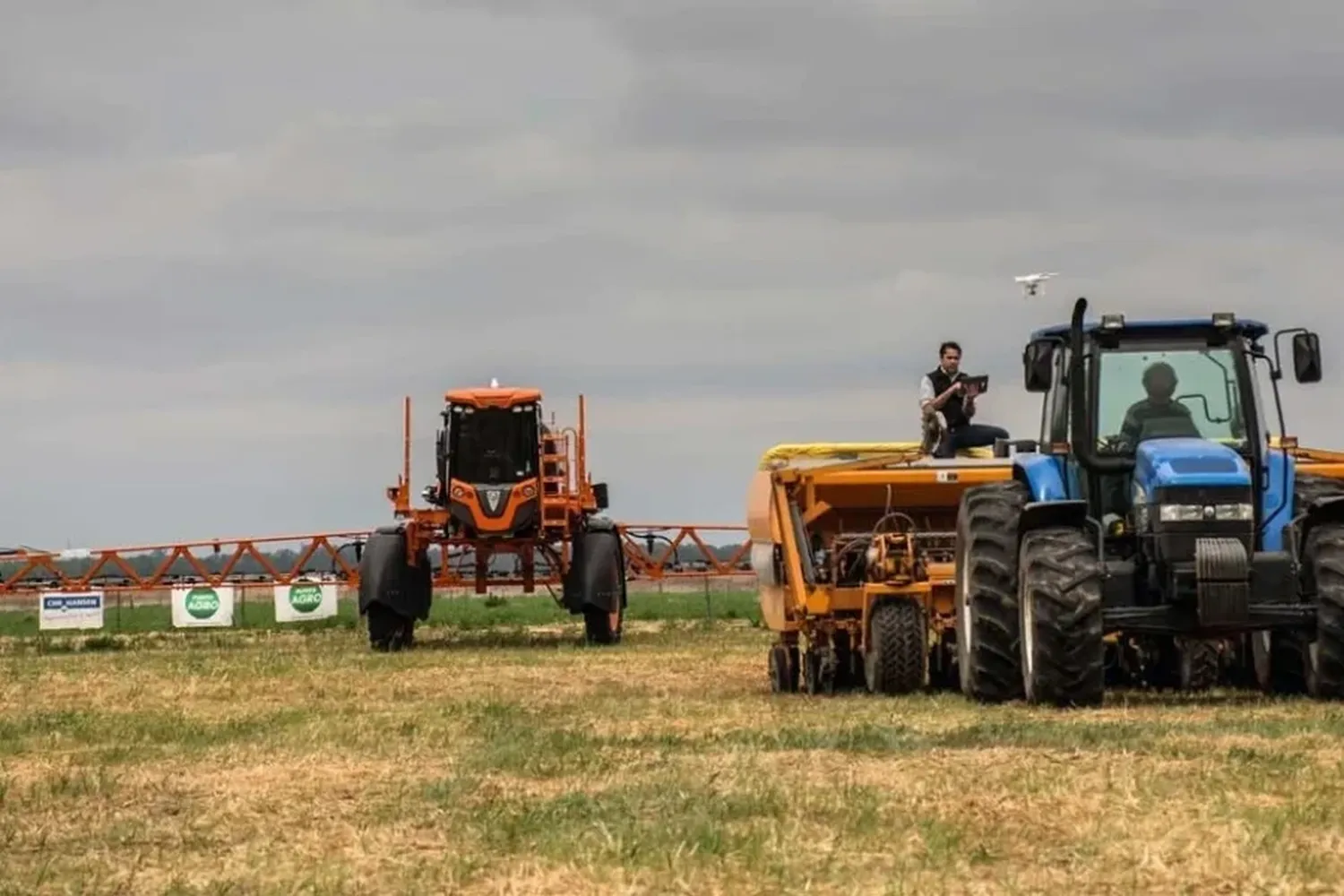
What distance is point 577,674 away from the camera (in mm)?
19578

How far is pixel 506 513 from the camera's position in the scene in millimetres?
26453

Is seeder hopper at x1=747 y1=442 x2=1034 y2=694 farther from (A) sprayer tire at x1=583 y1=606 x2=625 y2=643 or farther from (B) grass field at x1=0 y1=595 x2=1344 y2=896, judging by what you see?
(A) sprayer tire at x1=583 y1=606 x2=625 y2=643

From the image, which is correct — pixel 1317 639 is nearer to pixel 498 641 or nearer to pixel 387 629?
pixel 387 629

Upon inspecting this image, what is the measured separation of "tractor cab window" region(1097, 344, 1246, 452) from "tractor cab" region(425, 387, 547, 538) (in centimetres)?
1266

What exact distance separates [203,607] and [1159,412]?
1095 inches

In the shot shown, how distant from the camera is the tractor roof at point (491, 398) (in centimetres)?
2702

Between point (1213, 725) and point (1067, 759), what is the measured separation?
80.3 inches

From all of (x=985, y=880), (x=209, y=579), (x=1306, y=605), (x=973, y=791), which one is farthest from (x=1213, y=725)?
(x=209, y=579)

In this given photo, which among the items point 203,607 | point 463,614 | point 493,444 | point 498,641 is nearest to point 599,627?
point 498,641

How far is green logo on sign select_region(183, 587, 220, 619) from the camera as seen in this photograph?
39719 mm

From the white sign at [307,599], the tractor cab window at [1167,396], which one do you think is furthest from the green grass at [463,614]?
the tractor cab window at [1167,396]

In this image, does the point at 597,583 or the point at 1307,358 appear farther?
the point at 597,583

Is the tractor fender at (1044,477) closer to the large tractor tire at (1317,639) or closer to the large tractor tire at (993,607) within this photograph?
the large tractor tire at (993,607)

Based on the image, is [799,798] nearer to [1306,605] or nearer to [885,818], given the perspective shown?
[885,818]
